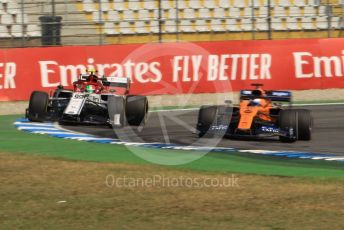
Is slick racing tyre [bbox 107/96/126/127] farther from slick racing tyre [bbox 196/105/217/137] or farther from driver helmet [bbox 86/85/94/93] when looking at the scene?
slick racing tyre [bbox 196/105/217/137]

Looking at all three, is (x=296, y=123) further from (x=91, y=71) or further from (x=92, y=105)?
(x=91, y=71)

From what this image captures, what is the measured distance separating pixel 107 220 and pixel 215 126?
7.18 meters

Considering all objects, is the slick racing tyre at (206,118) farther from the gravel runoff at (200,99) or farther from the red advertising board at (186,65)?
the gravel runoff at (200,99)

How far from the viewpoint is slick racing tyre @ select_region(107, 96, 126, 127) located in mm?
16297

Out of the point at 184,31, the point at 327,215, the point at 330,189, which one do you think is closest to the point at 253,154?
the point at 330,189

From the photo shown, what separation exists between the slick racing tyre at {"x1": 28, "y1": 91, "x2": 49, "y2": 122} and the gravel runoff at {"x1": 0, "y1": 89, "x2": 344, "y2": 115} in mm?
3134

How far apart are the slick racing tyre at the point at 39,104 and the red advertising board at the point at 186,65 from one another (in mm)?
3182

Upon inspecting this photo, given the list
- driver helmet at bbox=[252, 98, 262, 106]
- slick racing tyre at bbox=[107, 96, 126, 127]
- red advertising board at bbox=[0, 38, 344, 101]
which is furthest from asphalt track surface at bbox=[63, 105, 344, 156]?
red advertising board at bbox=[0, 38, 344, 101]

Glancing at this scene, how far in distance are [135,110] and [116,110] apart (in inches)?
17.4

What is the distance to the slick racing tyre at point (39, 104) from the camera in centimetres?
1681

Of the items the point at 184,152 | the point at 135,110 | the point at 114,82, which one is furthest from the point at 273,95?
the point at 114,82

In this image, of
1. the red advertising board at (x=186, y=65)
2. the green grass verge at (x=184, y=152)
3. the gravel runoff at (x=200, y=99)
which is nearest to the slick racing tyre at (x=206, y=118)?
the green grass verge at (x=184, y=152)

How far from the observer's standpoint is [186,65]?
71.1 feet

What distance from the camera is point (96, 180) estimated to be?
10.0 m
